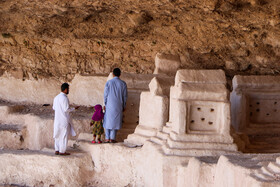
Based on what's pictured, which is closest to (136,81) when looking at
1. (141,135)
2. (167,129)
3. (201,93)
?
(141,135)

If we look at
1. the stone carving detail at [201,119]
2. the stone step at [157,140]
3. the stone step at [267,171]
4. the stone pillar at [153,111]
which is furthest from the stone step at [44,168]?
the stone step at [267,171]

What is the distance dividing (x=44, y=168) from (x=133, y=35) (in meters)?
4.43

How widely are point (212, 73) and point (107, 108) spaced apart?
7.00 feet

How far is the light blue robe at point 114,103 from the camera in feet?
25.6

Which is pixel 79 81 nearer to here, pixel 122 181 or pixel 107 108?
pixel 107 108

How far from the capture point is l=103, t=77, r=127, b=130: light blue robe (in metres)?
7.79

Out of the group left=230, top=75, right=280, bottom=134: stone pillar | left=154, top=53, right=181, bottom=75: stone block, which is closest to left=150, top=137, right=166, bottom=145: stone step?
left=230, top=75, right=280, bottom=134: stone pillar

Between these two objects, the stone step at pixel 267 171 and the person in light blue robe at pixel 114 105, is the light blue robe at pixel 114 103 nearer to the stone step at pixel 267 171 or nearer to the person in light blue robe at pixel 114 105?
the person in light blue robe at pixel 114 105

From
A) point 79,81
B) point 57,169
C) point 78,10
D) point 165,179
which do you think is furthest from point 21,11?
point 165,179

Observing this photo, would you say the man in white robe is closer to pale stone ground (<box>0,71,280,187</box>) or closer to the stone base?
pale stone ground (<box>0,71,280,187</box>)

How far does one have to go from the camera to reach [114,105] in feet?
25.6

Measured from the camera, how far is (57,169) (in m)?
7.57

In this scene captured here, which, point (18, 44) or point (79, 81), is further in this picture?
point (18, 44)

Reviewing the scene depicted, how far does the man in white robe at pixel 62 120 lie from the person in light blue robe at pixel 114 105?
2.11ft
